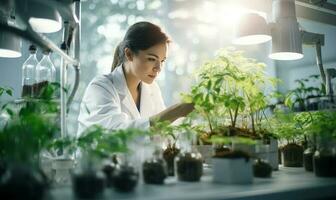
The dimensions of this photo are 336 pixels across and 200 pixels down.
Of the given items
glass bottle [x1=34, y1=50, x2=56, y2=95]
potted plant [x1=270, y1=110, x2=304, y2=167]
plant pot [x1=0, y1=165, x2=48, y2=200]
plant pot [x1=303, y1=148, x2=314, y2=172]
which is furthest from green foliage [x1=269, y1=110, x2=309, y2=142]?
glass bottle [x1=34, y1=50, x2=56, y2=95]

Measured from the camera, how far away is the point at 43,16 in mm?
1012

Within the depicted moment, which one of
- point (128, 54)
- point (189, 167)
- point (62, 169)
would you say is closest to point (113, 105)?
point (128, 54)

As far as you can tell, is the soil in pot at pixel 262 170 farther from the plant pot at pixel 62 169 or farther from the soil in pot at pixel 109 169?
the plant pot at pixel 62 169

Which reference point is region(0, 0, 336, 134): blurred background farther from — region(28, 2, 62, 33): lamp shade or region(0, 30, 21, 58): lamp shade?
region(28, 2, 62, 33): lamp shade

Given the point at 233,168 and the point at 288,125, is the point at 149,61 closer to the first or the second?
the point at 288,125

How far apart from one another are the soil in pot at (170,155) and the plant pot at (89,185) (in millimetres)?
438

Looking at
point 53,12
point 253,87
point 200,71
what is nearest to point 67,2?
point 53,12

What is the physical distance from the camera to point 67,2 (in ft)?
3.34

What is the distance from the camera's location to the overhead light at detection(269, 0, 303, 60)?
1564 mm

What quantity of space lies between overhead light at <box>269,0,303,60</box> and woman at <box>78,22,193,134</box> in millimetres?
496

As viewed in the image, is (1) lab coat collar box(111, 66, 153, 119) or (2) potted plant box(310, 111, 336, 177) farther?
(1) lab coat collar box(111, 66, 153, 119)

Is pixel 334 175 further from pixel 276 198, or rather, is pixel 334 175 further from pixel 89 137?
pixel 89 137

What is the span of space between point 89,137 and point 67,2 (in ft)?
1.34

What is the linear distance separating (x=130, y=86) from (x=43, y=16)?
1054mm
